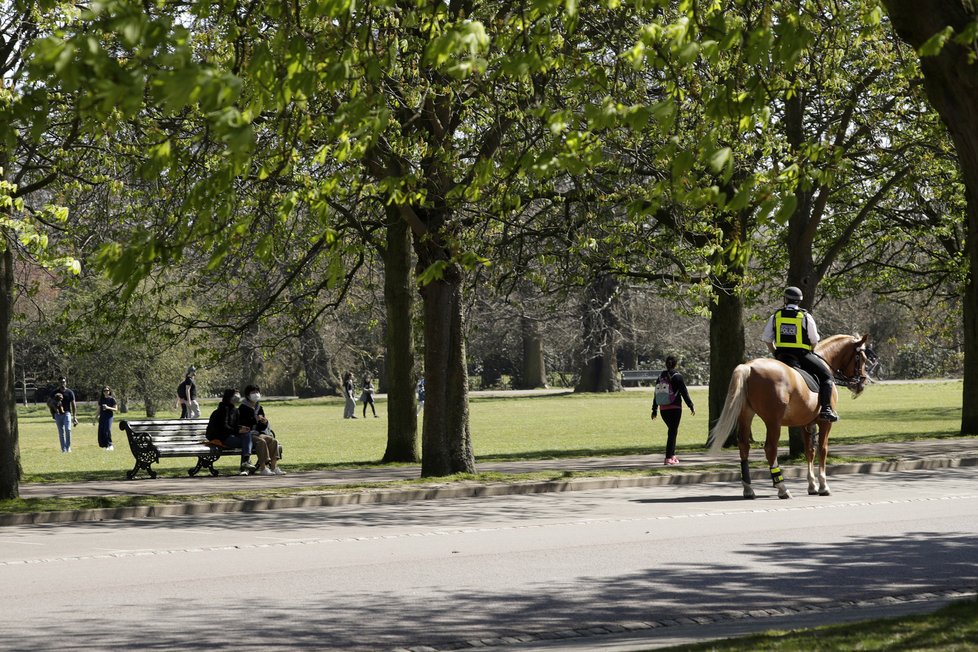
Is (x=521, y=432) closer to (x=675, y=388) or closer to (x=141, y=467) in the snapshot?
(x=675, y=388)

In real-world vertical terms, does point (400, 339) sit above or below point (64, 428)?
above

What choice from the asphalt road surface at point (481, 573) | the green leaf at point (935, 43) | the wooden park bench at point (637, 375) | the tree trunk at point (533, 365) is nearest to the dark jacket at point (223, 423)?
the asphalt road surface at point (481, 573)

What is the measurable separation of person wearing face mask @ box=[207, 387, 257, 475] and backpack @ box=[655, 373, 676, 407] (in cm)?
698

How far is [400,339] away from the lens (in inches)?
1030

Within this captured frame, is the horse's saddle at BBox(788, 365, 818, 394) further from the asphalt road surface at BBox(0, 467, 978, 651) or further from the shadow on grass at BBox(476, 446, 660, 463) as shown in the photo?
the shadow on grass at BBox(476, 446, 660, 463)

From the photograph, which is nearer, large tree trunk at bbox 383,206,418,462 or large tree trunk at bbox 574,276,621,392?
large tree trunk at bbox 383,206,418,462

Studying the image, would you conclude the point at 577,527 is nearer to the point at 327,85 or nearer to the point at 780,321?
the point at 780,321

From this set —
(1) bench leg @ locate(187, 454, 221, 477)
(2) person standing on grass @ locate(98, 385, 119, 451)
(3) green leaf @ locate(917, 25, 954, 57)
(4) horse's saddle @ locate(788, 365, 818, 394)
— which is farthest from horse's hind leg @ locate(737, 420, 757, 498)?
(2) person standing on grass @ locate(98, 385, 119, 451)

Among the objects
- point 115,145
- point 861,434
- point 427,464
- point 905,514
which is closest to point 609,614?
point 905,514

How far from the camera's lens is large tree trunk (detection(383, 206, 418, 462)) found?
2592cm

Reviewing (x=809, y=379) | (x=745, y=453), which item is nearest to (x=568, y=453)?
(x=745, y=453)

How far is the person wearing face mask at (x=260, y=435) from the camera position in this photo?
24.7 meters

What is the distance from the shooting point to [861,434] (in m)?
34.8

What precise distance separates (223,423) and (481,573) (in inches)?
555
